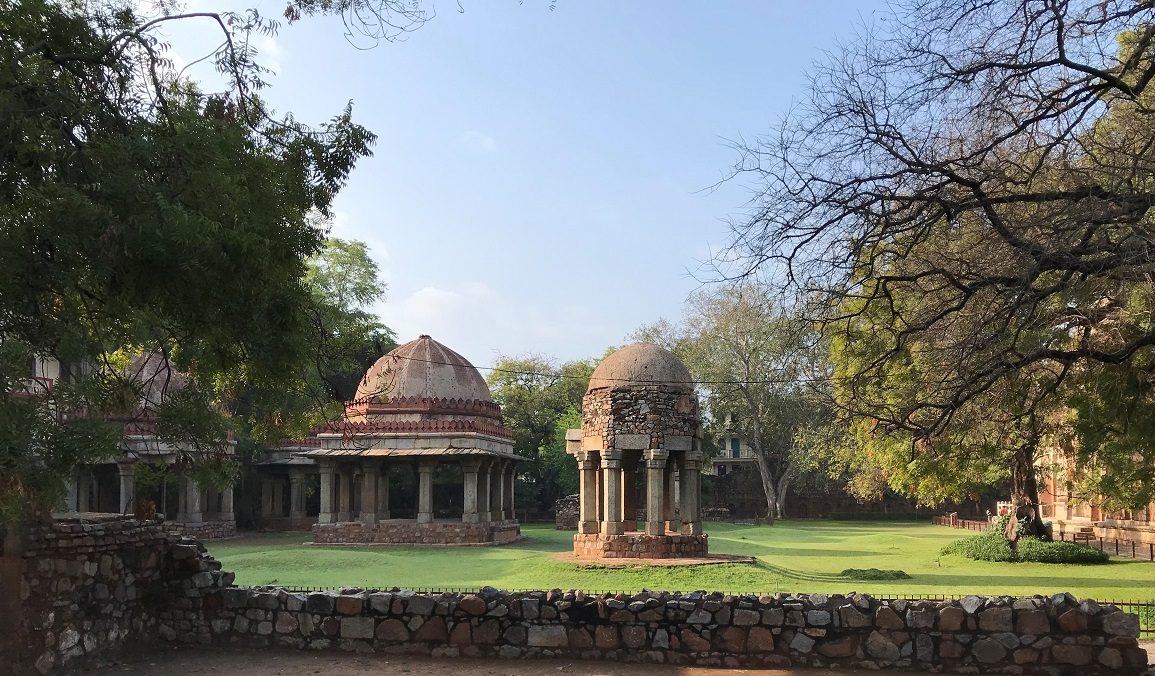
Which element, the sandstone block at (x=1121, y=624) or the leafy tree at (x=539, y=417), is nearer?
the sandstone block at (x=1121, y=624)

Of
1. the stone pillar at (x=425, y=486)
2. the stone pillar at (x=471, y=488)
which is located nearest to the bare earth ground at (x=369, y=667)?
the stone pillar at (x=471, y=488)

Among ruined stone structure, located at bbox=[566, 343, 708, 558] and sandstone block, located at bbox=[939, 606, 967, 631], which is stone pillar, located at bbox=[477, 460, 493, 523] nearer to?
ruined stone structure, located at bbox=[566, 343, 708, 558]

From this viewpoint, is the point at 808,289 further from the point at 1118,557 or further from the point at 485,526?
the point at 485,526

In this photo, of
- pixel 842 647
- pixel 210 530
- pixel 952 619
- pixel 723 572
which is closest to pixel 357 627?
pixel 842 647

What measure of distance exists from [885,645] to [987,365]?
3108mm

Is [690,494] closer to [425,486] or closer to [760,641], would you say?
[425,486]

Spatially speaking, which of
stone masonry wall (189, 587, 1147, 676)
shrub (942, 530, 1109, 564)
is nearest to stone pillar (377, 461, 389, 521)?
shrub (942, 530, 1109, 564)

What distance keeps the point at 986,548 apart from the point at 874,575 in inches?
260

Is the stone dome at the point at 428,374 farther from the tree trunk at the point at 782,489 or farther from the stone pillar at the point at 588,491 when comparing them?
the tree trunk at the point at 782,489

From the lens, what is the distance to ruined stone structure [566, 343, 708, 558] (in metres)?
21.2

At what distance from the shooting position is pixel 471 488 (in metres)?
30.4

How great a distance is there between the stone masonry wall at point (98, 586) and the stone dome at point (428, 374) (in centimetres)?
2109

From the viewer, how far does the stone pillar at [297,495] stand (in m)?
37.9

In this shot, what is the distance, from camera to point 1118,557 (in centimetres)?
2428
